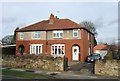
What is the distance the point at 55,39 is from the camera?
152 feet

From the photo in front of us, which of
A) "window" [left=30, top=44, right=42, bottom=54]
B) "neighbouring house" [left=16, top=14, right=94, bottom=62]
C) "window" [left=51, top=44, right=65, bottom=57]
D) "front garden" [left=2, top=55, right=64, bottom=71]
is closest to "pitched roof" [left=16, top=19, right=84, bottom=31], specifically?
"neighbouring house" [left=16, top=14, right=94, bottom=62]

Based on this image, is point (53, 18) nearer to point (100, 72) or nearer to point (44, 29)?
point (44, 29)


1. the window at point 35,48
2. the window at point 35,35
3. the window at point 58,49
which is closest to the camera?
the window at point 58,49

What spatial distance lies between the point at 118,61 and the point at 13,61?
46.4ft

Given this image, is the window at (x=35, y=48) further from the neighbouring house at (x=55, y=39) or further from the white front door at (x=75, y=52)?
the white front door at (x=75, y=52)

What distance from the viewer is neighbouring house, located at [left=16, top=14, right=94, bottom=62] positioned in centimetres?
4478

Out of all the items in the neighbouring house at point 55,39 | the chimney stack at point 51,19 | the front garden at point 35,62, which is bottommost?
the front garden at point 35,62

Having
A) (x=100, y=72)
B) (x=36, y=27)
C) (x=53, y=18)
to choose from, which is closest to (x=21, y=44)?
(x=36, y=27)

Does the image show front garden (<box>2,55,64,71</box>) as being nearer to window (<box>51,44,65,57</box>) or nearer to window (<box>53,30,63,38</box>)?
window (<box>51,44,65,57</box>)

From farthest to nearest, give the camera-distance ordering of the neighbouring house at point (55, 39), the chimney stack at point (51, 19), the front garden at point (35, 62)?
the chimney stack at point (51, 19) < the neighbouring house at point (55, 39) < the front garden at point (35, 62)

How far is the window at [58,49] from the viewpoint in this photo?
149 ft

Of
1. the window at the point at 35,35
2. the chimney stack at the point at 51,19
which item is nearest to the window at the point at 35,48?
the window at the point at 35,35

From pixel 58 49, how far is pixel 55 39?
80.0 inches

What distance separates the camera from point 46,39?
156ft
